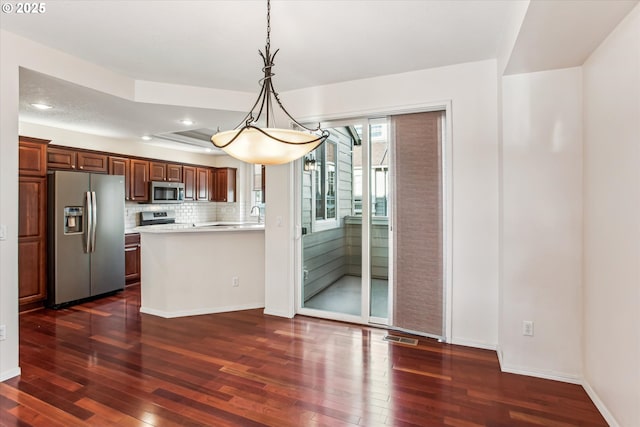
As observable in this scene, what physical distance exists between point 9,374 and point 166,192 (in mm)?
4020

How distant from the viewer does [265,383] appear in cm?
234

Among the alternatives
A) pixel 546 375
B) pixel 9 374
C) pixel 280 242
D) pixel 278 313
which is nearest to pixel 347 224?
pixel 280 242

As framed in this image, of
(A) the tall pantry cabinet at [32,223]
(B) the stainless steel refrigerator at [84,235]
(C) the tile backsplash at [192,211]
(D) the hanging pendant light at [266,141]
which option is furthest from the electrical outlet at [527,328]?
(C) the tile backsplash at [192,211]

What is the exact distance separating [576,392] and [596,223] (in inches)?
45.9

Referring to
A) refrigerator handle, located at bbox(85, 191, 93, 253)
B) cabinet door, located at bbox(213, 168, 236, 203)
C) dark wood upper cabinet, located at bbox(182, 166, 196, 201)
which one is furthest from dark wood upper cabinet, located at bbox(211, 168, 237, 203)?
refrigerator handle, located at bbox(85, 191, 93, 253)

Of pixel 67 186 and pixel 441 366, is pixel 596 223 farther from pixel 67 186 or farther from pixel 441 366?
pixel 67 186

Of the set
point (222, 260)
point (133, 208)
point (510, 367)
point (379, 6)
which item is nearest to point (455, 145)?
A: point (379, 6)

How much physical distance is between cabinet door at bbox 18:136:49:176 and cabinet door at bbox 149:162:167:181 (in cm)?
181

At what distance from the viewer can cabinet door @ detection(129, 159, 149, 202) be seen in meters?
5.54

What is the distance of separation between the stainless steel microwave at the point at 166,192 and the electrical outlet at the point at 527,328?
5721 millimetres

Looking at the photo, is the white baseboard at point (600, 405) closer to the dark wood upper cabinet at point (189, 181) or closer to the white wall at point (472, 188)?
the white wall at point (472, 188)

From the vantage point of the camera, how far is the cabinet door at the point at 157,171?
588 centimetres

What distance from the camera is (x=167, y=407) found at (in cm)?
207

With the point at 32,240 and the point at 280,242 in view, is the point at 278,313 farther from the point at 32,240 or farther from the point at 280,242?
the point at 32,240
